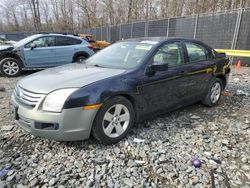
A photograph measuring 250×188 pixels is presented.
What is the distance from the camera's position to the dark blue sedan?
8.75 feet

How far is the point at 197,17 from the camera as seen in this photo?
12.0 meters

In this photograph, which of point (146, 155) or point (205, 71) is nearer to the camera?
point (146, 155)

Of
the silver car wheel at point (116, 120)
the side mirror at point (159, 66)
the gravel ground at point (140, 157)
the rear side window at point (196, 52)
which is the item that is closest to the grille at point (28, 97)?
the gravel ground at point (140, 157)

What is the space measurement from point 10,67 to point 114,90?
626 centimetres

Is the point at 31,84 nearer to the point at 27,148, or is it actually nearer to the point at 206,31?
the point at 27,148

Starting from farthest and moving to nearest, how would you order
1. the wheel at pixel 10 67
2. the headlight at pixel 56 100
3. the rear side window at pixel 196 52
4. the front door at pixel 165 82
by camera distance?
the wheel at pixel 10 67, the rear side window at pixel 196 52, the front door at pixel 165 82, the headlight at pixel 56 100

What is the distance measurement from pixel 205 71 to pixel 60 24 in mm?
46145

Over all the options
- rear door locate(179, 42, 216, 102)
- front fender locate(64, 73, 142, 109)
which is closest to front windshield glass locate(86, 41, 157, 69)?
front fender locate(64, 73, 142, 109)

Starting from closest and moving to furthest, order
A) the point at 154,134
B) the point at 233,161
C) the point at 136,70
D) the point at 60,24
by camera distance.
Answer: the point at 233,161
the point at 136,70
the point at 154,134
the point at 60,24

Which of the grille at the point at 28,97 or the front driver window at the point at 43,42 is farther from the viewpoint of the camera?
the front driver window at the point at 43,42

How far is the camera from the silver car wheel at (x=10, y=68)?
765 cm

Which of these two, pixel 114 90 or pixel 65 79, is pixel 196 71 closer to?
pixel 114 90

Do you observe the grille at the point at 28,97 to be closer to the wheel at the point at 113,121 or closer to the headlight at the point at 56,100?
the headlight at the point at 56,100

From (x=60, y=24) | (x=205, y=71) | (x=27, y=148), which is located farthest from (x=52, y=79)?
(x=60, y=24)
